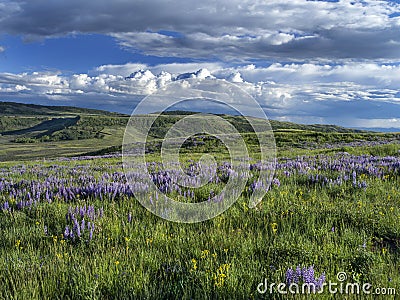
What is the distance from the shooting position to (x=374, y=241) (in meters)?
4.95

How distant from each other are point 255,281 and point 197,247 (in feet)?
3.89

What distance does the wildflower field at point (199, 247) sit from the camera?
3.58 metres

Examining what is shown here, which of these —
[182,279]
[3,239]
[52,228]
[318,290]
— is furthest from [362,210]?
[3,239]

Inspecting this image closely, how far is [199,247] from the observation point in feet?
15.3

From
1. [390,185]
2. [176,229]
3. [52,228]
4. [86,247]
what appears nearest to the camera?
[86,247]

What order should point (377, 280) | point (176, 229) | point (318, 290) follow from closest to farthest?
point (318, 290) < point (377, 280) < point (176, 229)

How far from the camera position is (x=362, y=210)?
19.3 feet

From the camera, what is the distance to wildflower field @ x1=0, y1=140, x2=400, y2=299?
3.58m

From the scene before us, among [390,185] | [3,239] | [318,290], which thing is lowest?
[3,239]

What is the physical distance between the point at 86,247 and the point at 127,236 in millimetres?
619

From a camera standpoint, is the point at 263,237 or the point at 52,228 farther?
the point at 52,228

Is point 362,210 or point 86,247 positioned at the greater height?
point 362,210

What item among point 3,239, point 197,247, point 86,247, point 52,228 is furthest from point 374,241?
point 3,239

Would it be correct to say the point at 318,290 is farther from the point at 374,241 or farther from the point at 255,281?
the point at 374,241
